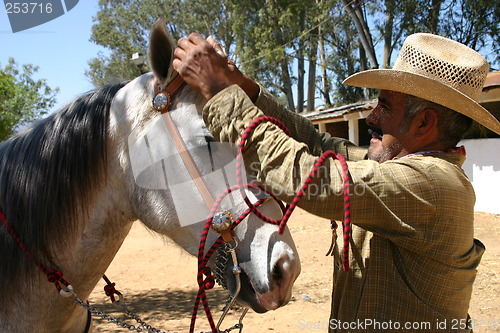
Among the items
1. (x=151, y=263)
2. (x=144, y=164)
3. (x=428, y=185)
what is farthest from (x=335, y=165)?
(x=151, y=263)

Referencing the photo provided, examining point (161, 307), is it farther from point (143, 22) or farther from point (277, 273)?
point (143, 22)

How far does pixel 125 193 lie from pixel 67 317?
637mm

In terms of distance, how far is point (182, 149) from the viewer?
63.4 inches

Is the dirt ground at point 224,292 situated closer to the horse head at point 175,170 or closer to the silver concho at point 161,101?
the horse head at point 175,170

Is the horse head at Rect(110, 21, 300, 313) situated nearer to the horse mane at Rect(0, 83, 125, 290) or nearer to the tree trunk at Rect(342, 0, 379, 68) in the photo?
the horse mane at Rect(0, 83, 125, 290)

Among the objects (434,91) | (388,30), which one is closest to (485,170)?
(434,91)

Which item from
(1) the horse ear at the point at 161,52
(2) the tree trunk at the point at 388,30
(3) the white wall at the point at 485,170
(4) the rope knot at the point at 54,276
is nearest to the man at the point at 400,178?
(1) the horse ear at the point at 161,52

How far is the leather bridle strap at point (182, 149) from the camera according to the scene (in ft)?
5.22

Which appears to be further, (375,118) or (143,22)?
(143,22)

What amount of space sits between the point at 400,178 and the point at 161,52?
1.04 meters

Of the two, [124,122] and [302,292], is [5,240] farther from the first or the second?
[302,292]

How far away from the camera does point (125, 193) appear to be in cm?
172

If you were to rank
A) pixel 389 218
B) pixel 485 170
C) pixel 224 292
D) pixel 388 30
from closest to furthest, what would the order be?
pixel 389 218 < pixel 224 292 < pixel 485 170 < pixel 388 30

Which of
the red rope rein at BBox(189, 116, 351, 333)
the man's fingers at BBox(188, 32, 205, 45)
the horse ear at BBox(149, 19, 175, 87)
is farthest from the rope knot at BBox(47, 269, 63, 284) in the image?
the man's fingers at BBox(188, 32, 205, 45)
